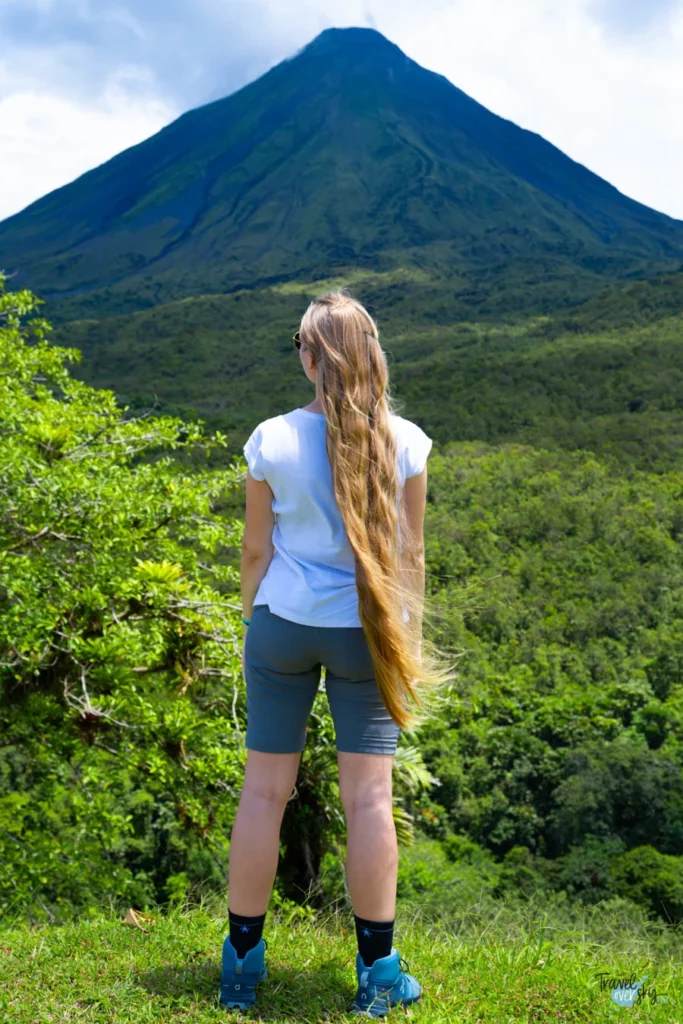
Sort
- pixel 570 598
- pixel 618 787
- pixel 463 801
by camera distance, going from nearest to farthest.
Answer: pixel 618 787
pixel 463 801
pixel 570 598

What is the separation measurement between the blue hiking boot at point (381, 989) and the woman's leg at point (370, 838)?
0.09 meters

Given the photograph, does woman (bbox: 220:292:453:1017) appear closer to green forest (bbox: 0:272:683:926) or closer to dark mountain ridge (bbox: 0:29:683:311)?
green forest (bbox: 0:272:683:926)

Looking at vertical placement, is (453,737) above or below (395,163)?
below

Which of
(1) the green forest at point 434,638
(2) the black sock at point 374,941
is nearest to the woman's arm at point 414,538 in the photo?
(1) the green forest at point 434,638

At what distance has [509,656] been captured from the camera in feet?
117

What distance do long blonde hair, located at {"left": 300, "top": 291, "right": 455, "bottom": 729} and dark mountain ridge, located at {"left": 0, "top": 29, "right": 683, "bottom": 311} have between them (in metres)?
122

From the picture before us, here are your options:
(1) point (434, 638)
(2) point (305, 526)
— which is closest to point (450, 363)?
(1) point (434, 638)

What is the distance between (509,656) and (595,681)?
3.45 metres

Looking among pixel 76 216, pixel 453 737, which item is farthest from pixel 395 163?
pixel 453 737

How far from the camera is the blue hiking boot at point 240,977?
1.81 m

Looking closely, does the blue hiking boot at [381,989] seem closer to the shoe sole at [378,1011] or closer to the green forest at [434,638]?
the shoe sole at [378,1011]

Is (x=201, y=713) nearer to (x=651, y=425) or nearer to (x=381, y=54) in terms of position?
(x=651, y=425)

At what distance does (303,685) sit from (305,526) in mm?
334

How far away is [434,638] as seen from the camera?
6.86 ft
